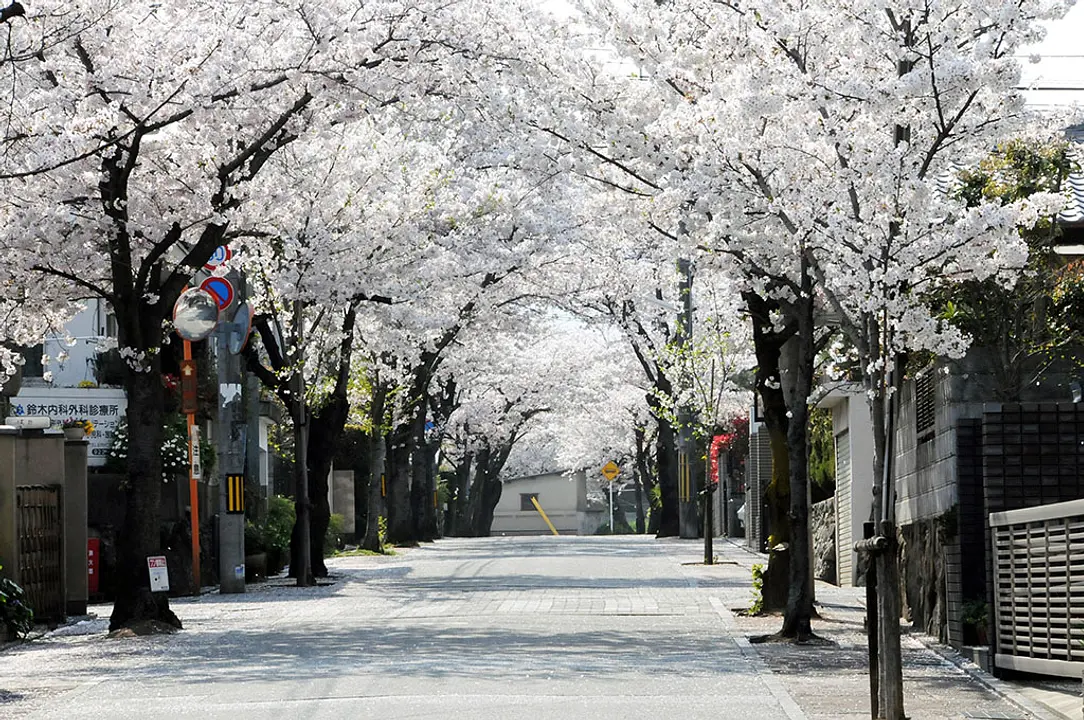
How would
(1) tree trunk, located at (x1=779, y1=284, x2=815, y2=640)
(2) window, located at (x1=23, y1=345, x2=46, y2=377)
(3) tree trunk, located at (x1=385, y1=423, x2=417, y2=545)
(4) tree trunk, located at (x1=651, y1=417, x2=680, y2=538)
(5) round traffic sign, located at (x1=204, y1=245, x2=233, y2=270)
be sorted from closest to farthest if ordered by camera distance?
(1) tree trunk, located at (x1=779, y1=284, x2=815, y2=640) → (5) round traffic sign, located at (x1=204, y1=245, x2=233, y2=270) → (2) window, located at (x1=23, y1=345, x2=46, y2=377) → (3) tree trunk, located at (x1=385, y1=423, x2=417, y2=545) → (4) tree trunk, located at (x1=651, y1=417, x2=680, y2=538)

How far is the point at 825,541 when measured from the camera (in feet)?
93.1

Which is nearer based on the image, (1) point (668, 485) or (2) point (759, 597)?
(2) point (759, 597)

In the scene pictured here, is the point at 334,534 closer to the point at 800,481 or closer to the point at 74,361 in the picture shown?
the point at 74,361

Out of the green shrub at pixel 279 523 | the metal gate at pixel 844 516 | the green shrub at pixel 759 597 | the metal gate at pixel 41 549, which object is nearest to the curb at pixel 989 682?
the green shrub at pixel 759 597

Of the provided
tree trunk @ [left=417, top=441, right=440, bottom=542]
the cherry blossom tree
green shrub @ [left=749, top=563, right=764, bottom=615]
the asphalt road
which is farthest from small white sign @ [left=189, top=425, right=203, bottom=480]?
tree trunk @ [left=417, top=441, right=440, bottom=542]

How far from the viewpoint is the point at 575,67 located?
16.9 meters

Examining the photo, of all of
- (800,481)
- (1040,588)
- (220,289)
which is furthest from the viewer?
(220,289)

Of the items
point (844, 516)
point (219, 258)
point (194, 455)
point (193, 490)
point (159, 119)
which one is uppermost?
point (159, 119)

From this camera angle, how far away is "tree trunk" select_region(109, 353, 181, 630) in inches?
742

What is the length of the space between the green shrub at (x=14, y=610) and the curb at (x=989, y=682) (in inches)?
379

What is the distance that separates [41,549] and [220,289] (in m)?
6.51

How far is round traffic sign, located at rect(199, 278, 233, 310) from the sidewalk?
10.5m

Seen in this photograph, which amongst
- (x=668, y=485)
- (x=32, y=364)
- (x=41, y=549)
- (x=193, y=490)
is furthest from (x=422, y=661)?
(x=668, y=485)

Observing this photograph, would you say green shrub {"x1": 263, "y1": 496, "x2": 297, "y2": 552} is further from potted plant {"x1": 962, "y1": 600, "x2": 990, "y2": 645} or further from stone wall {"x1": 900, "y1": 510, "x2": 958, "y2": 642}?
potted plant {"x1": 962, "y1": 600, "x2": 990, "y2": 645}
